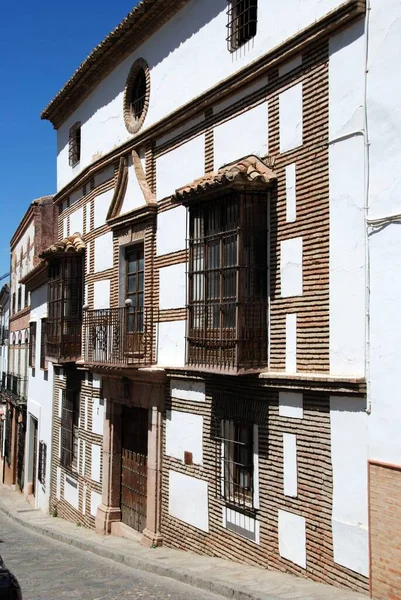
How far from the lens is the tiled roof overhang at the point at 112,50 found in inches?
440

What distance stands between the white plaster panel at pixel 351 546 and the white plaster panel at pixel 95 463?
685cm

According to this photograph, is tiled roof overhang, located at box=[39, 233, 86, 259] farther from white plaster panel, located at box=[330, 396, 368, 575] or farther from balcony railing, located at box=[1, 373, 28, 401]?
balcony railing, located at box=[1, 373, 28, 401]

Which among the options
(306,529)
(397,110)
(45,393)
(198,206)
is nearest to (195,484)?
(306,529)

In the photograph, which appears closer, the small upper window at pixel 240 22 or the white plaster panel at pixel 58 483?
the small upper window at pixel 240 22

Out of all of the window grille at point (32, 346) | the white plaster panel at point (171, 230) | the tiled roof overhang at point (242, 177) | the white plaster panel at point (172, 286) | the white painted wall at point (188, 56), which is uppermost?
the white painted wall at point (188, 56)

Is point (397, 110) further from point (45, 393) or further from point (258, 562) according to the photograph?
point (45, 393)

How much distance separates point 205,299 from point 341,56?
3.31 m

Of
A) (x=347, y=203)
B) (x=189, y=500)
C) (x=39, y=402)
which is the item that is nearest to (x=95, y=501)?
(x=189, y=500)

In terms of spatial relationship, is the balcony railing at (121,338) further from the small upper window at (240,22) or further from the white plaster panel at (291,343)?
the small upper window at (240,22)

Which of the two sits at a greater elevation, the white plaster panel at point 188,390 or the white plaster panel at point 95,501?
the white plaster panel at point 188,390

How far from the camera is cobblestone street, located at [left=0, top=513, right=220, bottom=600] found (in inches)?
317

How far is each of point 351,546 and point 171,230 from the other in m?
5.34

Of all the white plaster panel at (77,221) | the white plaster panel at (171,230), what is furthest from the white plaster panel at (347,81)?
the white plaster panel at (77,221)

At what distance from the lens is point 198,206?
9.39 meters
